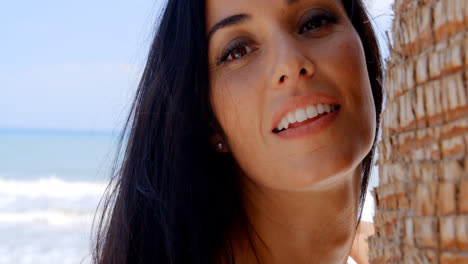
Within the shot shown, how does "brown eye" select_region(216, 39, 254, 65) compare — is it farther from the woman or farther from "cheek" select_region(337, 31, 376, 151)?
"cheek" select_region(337, 31, 376, 151)

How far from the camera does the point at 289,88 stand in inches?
66.0

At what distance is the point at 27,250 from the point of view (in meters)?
8.65

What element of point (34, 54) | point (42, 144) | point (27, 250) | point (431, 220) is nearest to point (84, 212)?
point (27, 250)

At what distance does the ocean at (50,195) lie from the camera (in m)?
8.63

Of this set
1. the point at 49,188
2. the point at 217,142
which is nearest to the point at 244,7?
the point at 217,142

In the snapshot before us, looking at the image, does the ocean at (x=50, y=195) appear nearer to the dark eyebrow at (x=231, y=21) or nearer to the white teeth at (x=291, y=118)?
the dark eyebrow at (x=231, y=21)

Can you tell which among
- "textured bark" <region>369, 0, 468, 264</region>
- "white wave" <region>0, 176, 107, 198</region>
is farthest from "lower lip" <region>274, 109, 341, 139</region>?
"white wave" <region>0, 176, 107, 198</region>

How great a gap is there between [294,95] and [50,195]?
13.8 meters

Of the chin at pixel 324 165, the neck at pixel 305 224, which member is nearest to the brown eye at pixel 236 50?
the chin at pixel 324 165

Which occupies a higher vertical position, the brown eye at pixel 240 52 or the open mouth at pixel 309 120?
the brown eye at pixel 240 52

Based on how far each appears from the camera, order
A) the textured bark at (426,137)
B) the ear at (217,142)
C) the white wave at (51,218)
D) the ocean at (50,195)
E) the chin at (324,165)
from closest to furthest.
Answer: the textured bark at (426,137) < the chin at (324,165) < the ear at (217,142) < the ocean at (50,195) < the white wave at (51,218)

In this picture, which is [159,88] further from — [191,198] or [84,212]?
[84,212]

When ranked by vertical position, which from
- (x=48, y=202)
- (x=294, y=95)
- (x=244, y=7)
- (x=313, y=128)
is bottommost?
(x=313, y=128)

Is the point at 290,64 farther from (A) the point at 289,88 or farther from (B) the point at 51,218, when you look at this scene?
(B) the point at 51,218
